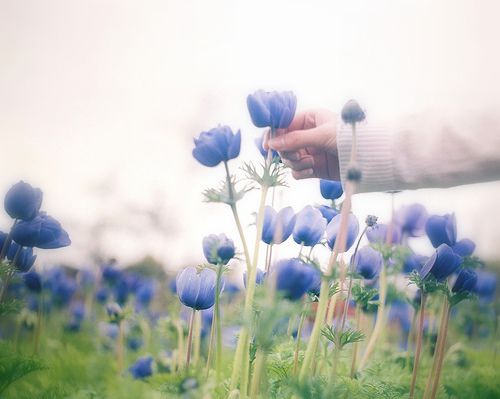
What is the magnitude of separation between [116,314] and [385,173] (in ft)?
4.12

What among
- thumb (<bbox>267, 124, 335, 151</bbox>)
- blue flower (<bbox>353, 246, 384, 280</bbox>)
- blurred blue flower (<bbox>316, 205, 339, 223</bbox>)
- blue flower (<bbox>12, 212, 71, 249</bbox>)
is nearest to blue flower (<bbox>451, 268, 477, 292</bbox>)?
blue flower (<bbox>353, 246, 384, 280</bbox>)

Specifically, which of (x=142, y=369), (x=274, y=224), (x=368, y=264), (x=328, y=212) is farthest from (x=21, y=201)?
(x=142, y=369)

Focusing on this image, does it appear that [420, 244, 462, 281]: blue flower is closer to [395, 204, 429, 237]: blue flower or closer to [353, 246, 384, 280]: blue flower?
[353, 246, 384, 280]: blue flower

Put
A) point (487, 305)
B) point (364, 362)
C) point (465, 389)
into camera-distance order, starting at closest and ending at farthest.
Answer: point (364, 362) → point (465, 389) → point (487, 305)

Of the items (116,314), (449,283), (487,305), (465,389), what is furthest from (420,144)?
(487,305)

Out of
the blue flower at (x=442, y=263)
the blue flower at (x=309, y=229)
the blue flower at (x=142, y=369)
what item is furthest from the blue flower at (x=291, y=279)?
the blue flower at (x=142, y=369)

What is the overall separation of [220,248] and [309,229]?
0.79ft

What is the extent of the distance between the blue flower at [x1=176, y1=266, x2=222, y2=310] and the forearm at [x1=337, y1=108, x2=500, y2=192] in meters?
0.38

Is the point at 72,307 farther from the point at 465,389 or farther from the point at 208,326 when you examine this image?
the point at 465,389

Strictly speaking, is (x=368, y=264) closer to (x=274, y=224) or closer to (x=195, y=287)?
(x=274, y=224)

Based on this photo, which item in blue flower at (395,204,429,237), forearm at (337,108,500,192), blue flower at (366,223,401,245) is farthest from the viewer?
blue flower at (395,204,429,237)

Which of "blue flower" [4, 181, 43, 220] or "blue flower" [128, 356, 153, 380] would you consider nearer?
"blue flower" [4, 181, 43, 220]

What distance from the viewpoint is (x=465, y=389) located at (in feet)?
5.14

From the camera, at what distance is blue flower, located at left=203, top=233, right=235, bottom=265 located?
99cm
